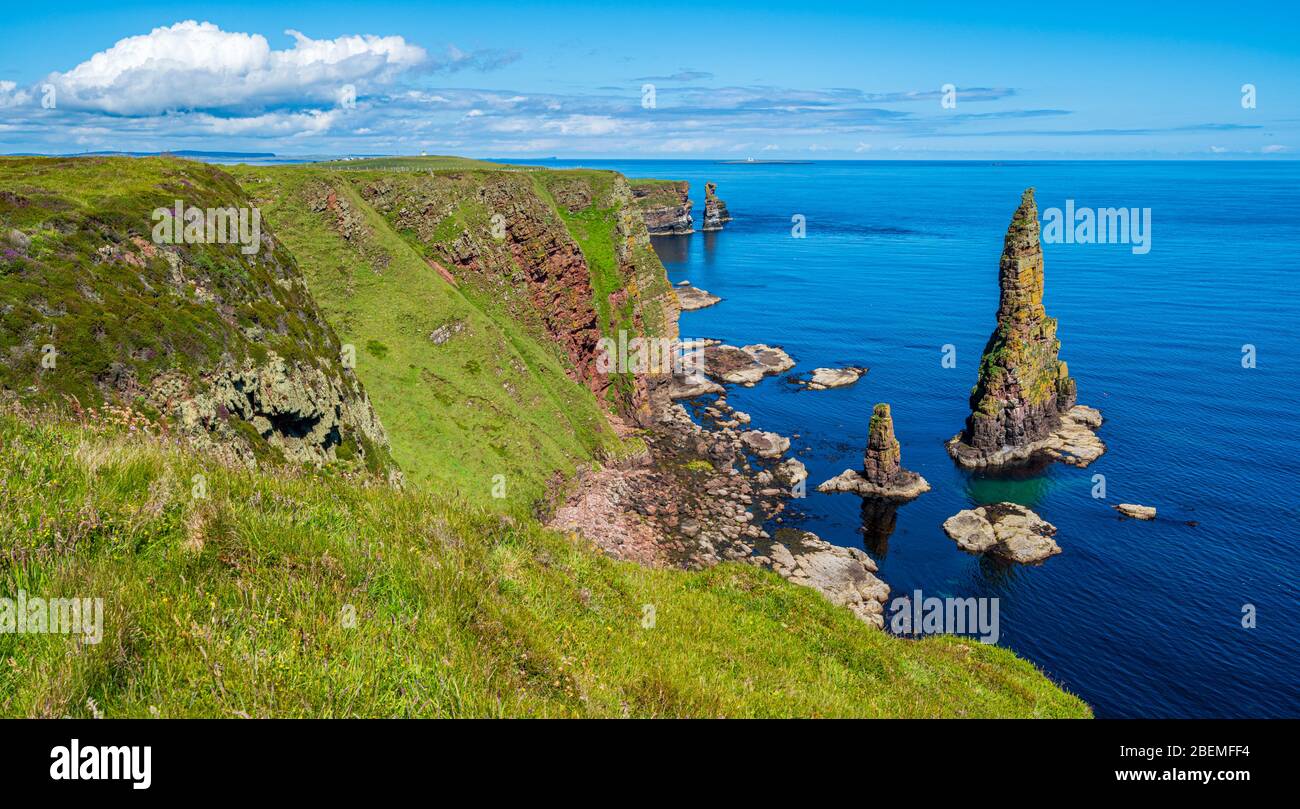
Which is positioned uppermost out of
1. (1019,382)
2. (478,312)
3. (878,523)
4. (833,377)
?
(478,312)

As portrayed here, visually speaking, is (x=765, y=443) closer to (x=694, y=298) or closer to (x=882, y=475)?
(x=882, y=475)

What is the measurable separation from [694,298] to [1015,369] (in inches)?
3792

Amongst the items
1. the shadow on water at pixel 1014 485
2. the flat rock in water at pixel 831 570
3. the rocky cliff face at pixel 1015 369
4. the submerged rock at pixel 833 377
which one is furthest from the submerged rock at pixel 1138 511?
the submerged rock at pixel 833 377

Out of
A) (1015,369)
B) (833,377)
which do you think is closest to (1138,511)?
(1015,369)

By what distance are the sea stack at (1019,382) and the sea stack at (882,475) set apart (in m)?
12.0

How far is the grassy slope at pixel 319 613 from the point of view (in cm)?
605

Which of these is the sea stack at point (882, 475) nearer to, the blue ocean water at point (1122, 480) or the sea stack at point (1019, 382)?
the blue ocean water at point (1122, 480)

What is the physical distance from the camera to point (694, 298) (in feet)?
561

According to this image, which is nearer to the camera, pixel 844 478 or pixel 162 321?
pixel 162 321

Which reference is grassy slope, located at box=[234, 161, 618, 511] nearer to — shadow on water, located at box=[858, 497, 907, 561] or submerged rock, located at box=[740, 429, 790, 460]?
submerged rock, located at box=[740, 429, 790, 460]

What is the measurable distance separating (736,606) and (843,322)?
136m
